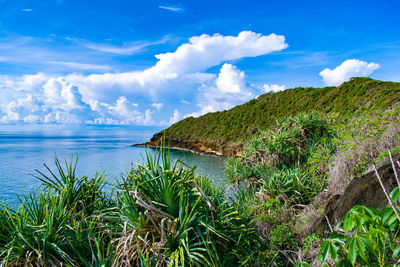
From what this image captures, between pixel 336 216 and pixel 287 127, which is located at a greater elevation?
pixel 287 127

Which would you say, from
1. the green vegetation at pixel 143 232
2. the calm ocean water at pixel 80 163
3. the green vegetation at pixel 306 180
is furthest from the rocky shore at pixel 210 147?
the green vegetation at pixel 143 232

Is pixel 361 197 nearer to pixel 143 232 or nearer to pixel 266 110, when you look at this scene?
pixel 143 232

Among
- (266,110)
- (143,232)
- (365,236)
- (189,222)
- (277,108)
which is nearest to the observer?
(365,236)

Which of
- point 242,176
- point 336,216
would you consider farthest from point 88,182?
point 242,176

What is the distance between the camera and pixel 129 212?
3623mm

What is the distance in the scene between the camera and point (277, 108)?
122ft

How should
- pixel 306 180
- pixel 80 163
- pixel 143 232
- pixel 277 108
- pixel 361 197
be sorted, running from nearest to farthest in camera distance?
pixel 143 232 < pixel 361 197 < pixel 306 180 < pixel 80 163 < pixel 277 108

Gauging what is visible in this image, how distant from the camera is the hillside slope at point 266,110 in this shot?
26578 millimetres

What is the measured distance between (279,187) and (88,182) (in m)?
4.76

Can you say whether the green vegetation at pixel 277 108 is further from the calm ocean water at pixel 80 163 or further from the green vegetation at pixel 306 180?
the green vegetation at pixel 306 180

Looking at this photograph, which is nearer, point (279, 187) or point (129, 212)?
point (129, 212)

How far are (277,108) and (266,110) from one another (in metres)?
1.85

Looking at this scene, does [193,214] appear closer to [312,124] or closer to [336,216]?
[336,216]

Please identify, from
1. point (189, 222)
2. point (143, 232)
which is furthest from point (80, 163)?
point (189, 222)
